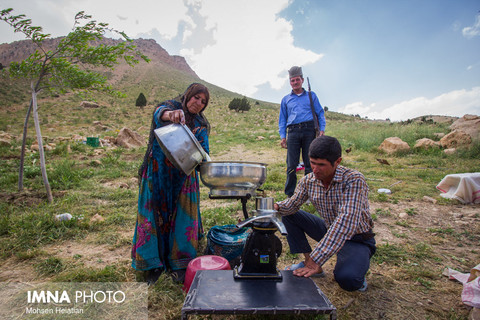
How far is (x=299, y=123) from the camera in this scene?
169 inches

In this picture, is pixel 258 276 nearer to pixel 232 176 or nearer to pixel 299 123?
pixel 232 176

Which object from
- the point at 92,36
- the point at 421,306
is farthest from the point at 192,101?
the point at 92,36

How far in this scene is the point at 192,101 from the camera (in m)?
2.34

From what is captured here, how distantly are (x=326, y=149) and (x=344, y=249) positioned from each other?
85 cm

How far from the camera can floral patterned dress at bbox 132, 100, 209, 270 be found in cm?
229

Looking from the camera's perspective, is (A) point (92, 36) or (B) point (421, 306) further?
(A) point (92, 36)

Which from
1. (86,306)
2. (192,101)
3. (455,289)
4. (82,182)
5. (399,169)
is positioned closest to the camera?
(86,306)

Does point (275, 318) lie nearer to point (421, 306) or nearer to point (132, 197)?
point (421, 306)

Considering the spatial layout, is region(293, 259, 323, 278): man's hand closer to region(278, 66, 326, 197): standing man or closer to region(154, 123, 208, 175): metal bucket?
region(154, 123, 208, 175): metal bucket

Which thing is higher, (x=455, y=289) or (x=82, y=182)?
(x=82, y=182)

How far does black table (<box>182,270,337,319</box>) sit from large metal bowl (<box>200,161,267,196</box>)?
23.8 inches

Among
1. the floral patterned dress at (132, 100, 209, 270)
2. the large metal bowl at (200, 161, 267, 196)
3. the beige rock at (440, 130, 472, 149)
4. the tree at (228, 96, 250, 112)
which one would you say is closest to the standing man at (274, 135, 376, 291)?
the large metal bowl at (200, 161, 267, 196)

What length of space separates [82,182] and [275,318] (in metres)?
5.28

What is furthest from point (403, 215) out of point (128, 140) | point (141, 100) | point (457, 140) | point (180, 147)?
point (141, 100)
